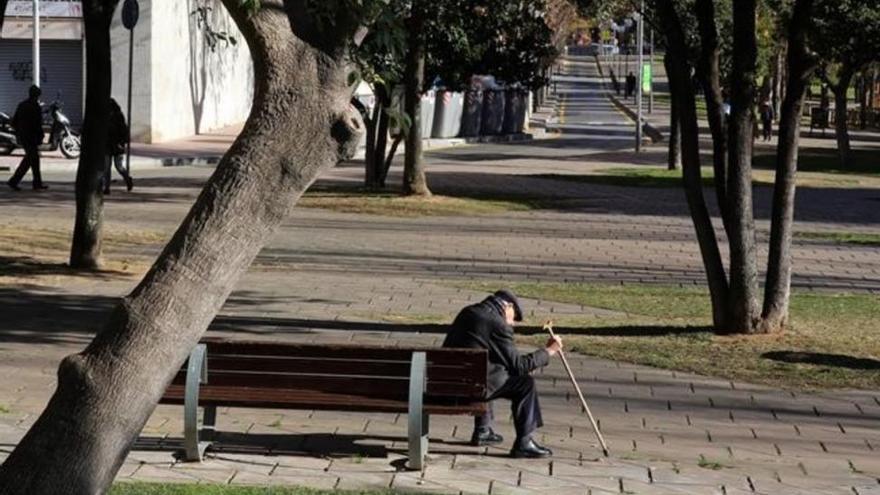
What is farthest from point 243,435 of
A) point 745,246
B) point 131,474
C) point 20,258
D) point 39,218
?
point 39,218

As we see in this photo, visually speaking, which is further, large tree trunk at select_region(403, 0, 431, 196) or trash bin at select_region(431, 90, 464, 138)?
trash bin at select_region(431, 90, 464, 138)

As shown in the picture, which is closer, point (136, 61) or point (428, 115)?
point (136, 61)

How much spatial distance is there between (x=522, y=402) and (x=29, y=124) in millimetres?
18999

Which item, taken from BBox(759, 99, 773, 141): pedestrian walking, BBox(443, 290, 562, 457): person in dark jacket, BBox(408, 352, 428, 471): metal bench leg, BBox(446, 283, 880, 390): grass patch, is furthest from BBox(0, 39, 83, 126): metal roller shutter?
BBox(408, 352, 428, 471): metal bench leg

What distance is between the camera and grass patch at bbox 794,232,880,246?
78.2 feet

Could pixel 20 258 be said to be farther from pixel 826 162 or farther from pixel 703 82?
pixel 826 162

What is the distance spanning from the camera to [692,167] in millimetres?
14812

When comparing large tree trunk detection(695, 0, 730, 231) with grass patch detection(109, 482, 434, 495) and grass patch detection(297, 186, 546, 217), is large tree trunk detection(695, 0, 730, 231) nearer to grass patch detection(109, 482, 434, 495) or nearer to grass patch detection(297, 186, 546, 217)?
grass patch detection(109, 482, 434, 495)

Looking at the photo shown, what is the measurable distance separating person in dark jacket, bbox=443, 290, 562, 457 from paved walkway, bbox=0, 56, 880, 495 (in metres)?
0.16

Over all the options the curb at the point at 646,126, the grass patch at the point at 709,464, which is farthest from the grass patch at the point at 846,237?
the curb at the point at 646,126

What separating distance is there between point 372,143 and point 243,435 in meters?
19.3

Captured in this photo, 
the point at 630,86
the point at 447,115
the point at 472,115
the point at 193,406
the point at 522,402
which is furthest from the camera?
the point at 630,86

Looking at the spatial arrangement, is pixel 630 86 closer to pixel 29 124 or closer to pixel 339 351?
pixel 29 124

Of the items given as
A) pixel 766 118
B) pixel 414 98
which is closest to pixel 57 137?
pixel 414 98
